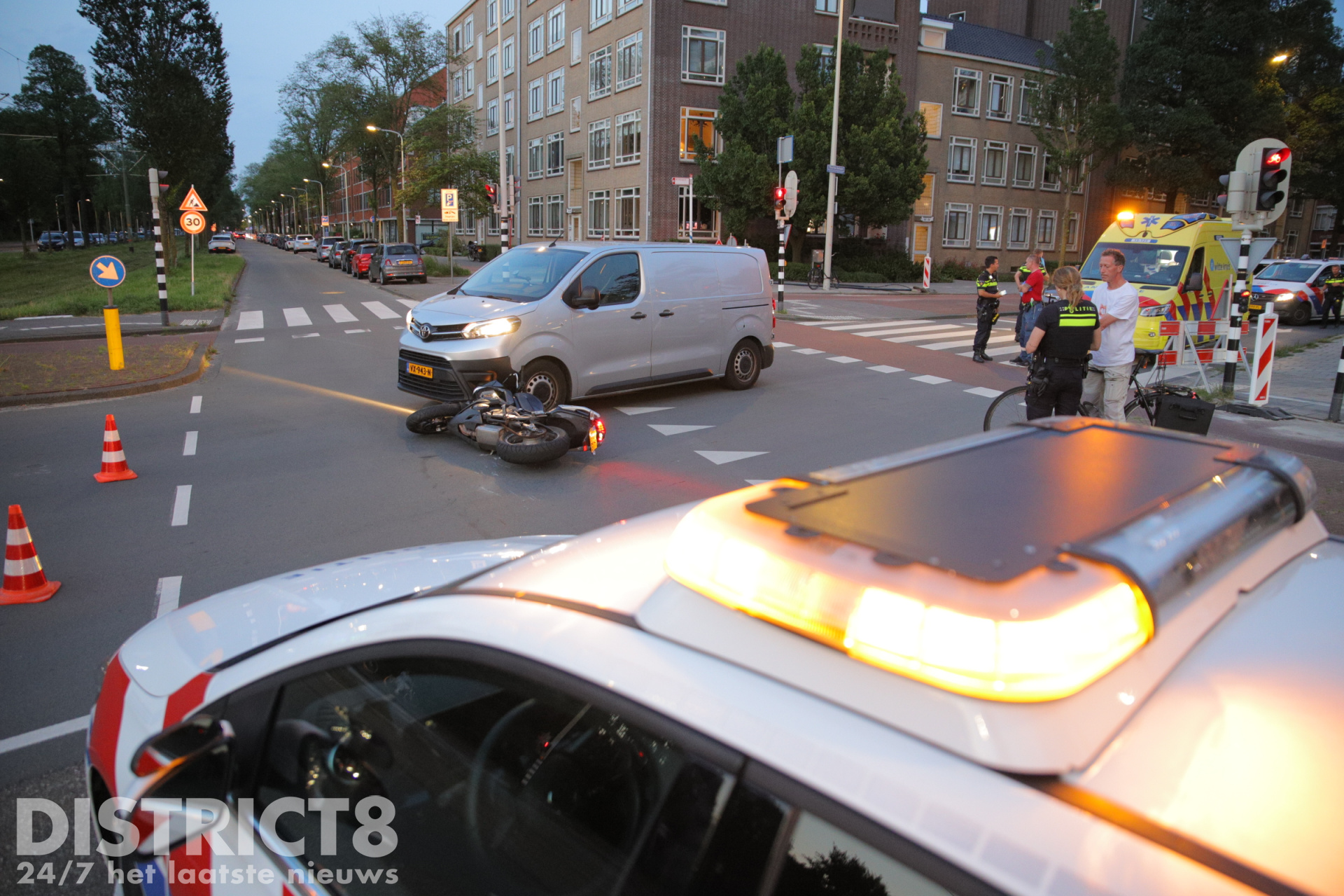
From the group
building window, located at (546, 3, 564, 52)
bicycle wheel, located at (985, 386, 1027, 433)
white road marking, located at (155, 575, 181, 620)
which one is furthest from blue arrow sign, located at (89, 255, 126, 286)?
building window, located at (546, 3, 564, 52)

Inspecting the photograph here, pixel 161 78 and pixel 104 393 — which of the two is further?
pixel 161 78

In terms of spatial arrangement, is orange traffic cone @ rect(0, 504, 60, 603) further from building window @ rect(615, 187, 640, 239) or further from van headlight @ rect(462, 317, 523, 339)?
building window @ rect(615, 187, 640, 239)

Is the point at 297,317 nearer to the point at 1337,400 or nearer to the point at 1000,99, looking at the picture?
the point at 1337,400

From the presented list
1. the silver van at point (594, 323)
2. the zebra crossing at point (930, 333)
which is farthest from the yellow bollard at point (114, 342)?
the zebra crossing at point (930, 333)

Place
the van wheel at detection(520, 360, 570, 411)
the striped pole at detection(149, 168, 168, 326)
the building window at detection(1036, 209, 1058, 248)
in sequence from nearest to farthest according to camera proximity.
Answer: the van wheel at detection(520, 360, 570, 411) → the striped pole at detection(149, 168, 168, 326) → the building window at detection(1036, 209, 1058, 248)

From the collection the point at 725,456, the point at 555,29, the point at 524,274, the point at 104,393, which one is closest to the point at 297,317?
the point at 104,393

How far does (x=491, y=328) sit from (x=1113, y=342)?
20.8 ft

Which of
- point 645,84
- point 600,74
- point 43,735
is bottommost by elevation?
point 43,735

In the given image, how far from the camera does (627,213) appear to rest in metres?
44.2

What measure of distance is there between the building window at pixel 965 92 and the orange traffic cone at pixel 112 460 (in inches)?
1811

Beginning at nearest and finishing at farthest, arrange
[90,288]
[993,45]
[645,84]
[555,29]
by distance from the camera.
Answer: [90,288] → [645,84] → [993,45] → [555,29]

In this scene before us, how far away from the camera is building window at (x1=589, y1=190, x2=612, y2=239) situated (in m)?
46.1

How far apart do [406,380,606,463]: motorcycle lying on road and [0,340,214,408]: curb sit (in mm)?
5756

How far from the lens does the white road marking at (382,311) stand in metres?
21.4
